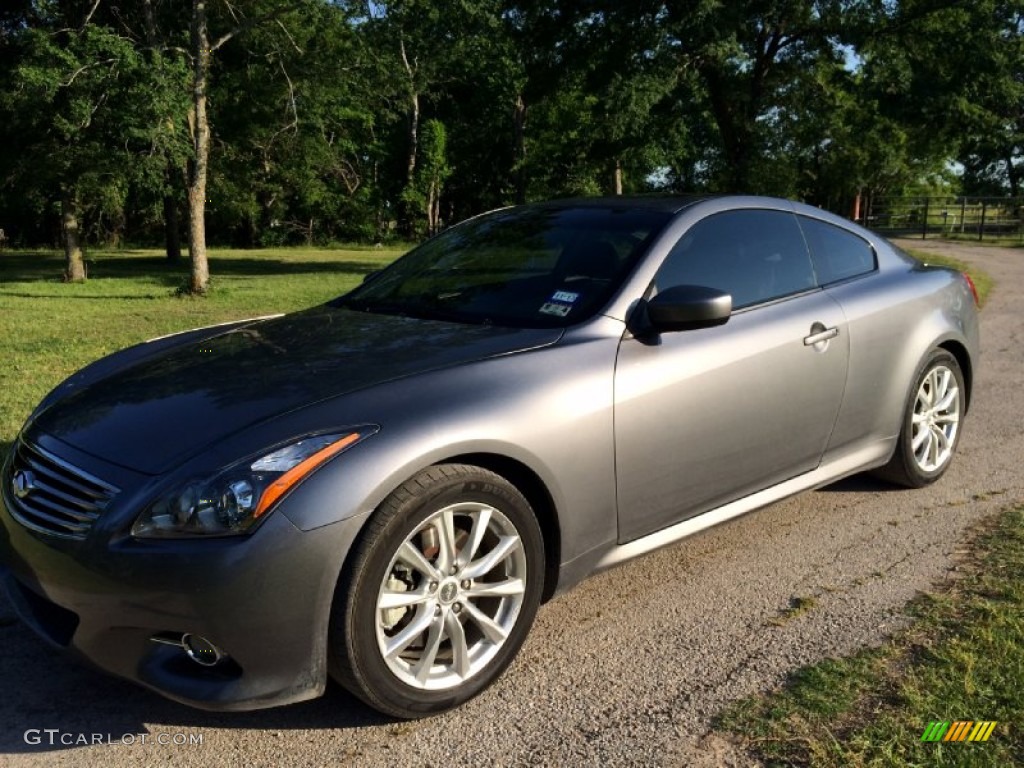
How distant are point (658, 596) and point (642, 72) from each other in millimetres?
15850

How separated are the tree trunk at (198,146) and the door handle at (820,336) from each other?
1344 cm

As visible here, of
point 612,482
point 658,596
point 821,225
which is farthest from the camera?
point 821,225

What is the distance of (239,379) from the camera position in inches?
121

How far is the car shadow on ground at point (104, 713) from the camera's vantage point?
8.99ft

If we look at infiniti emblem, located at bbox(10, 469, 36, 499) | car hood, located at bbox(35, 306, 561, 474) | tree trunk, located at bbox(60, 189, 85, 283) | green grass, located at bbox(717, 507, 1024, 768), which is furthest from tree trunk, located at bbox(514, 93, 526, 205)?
infiniti emblem, located at bbox(10, 469, 36, 499)

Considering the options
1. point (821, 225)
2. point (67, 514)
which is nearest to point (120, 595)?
point (67, 514)

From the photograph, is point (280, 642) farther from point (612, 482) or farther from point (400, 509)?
point (612, 482)

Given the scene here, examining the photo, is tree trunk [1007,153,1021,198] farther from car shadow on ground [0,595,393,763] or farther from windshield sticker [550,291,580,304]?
car shadow on ground [0,595,393,763]

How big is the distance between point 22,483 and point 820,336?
3158 mm

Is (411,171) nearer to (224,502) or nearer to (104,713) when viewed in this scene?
(104,713)

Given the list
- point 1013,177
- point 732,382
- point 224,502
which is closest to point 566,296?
point 732,382

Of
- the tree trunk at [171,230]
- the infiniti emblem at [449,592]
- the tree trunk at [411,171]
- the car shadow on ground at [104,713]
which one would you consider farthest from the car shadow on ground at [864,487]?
the tree trunk at [411,171]

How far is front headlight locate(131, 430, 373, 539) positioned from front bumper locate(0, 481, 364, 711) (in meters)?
0.04

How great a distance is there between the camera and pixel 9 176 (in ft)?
62.2
